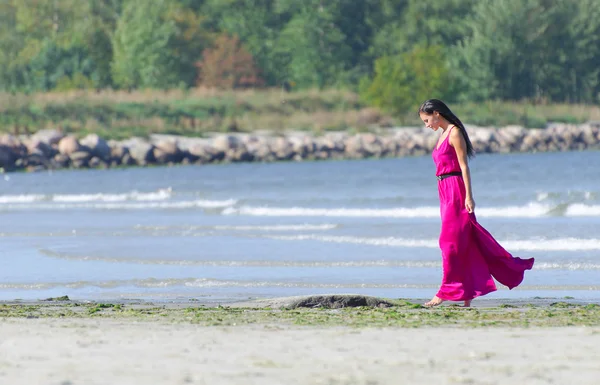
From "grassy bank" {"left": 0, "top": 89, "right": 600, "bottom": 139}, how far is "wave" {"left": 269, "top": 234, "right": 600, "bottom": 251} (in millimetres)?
39008

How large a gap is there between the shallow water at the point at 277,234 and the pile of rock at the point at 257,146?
42.3 feet

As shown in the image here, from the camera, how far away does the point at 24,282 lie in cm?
1326

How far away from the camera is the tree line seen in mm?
68188

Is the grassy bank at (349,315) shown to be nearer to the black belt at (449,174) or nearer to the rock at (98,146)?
the black belt at (449,174)

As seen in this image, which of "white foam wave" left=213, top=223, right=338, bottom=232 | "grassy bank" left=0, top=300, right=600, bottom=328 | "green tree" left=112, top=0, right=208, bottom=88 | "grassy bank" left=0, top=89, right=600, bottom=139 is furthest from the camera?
"green tree" left=112, top=0, right=208, bottom=88

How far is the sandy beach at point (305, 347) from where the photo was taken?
5871 millimetres

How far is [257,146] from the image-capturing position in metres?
55.2

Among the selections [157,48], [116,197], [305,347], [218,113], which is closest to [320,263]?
[305,347]

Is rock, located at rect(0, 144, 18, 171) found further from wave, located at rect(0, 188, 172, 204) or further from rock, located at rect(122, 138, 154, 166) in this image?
wave, located at rect(0, 188, 172, 204)

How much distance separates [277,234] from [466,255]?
9886 mm

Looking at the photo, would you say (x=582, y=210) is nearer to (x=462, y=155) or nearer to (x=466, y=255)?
(x=466, y=255)

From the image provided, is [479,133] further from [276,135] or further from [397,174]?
[397,174]

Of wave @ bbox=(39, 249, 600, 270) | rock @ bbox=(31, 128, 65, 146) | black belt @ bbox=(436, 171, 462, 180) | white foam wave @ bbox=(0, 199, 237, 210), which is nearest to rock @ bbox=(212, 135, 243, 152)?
rock @ bbox=(31, 128, 65, 146)

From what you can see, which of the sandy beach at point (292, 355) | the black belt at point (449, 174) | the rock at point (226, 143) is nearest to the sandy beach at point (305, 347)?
the sandy beach at point (292, 355)
